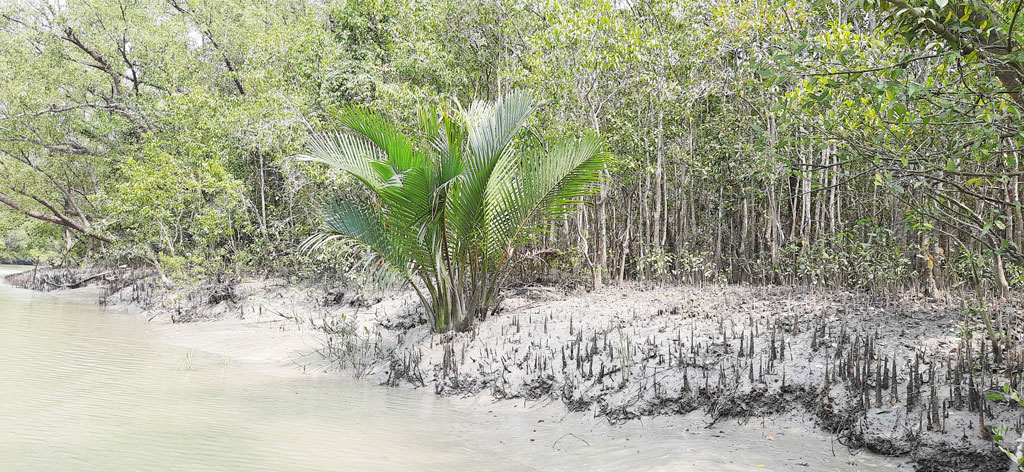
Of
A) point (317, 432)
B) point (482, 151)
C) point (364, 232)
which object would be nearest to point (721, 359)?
point (482, 151)

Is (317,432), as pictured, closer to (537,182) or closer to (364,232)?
(364,232)

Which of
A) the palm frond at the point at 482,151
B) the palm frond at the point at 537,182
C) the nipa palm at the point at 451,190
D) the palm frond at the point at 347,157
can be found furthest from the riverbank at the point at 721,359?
the palm frond at the point at 347,157

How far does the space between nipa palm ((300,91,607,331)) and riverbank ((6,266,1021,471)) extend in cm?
86

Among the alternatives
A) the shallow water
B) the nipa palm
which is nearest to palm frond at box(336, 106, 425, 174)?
the nipa palm

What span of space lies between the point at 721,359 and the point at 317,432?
3250 millimetres

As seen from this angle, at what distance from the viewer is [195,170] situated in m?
14.0

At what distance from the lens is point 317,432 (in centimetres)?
468

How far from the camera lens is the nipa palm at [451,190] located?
6.37 meters

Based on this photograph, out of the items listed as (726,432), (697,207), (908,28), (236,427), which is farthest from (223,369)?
(697,207)

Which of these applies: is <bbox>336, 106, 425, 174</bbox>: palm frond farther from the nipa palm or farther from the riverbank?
the riverbank

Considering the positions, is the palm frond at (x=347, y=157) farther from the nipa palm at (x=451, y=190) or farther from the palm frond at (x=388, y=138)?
the palm frond at (x=388, y=138)

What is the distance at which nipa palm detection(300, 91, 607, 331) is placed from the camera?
20.9 feet

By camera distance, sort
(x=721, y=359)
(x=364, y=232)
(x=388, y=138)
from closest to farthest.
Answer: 1. (x=721, y=359)
2. (x=388, y=138)
3. (x=364, y=232)

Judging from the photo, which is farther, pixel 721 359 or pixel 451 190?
pixel 451 190
